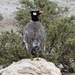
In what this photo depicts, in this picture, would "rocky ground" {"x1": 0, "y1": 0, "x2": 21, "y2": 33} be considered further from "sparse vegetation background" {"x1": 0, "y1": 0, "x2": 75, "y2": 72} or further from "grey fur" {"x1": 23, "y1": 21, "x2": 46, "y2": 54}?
"grey fur" {"x1": 23, "y1": 21, "x2": 46, "y2": 54}

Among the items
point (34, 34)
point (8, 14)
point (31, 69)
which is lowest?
point (8, 14)

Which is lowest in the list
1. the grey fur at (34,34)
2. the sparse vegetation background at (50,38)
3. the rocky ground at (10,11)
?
the rocky ground at (10,11)

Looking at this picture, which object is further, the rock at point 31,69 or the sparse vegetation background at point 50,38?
the sparse vegetation background at point 50,38

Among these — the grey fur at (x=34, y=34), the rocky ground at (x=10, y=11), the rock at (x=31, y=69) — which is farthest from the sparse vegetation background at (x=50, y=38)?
the rocky ground at (x=10, y=11)

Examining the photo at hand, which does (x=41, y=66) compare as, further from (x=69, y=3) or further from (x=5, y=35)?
(x=69, y=3)

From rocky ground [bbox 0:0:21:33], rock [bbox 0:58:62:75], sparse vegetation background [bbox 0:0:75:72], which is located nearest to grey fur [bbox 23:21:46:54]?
rock [bbox 0:58:62:75]

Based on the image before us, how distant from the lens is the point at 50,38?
1361 centimetres

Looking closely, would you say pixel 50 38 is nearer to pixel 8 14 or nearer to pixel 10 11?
pixel 8 14

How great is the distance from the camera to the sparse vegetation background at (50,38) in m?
13.0

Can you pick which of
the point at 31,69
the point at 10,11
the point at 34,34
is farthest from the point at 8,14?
the point at 31,69

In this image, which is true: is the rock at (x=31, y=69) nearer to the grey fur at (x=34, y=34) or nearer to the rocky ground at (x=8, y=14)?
the grey fur at (x=34, y=34)

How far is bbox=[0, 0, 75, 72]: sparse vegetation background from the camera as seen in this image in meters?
13.0

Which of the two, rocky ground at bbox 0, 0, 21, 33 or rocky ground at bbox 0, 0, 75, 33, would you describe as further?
rocky ground at bbox 0, 0, 75, 33

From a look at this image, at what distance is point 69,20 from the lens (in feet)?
47.1
